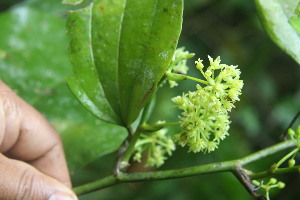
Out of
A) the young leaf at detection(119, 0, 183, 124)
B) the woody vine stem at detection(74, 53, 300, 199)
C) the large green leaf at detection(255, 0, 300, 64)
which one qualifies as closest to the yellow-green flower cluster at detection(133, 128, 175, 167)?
the woody vine stem at detection(74, 53, 300, 199)

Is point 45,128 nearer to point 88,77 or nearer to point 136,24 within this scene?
point 88,77

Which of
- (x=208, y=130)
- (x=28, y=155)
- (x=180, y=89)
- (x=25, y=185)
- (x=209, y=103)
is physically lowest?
(x=180, y=89)

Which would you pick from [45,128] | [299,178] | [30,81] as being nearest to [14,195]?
[45,128]

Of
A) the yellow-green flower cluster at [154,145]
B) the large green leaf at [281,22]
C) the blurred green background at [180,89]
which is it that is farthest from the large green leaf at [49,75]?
the large green leaf at [281,22]

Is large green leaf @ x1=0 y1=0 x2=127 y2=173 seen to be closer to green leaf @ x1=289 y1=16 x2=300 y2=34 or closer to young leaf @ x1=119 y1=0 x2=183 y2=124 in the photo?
young leaf @ x1=119 y1=0 x2=183 y2=124

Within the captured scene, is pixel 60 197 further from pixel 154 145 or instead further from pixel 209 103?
pixel 209 103

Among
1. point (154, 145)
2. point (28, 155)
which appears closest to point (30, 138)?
point (28, 155)

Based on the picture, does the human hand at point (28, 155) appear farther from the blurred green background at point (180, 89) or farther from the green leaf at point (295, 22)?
the green leaf at point (295, 22)

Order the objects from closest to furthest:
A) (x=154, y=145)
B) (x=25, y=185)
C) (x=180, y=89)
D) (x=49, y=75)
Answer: (x=25, y=185), (x=154, y=145), (x=49, y=75), (x=180, y=89)
